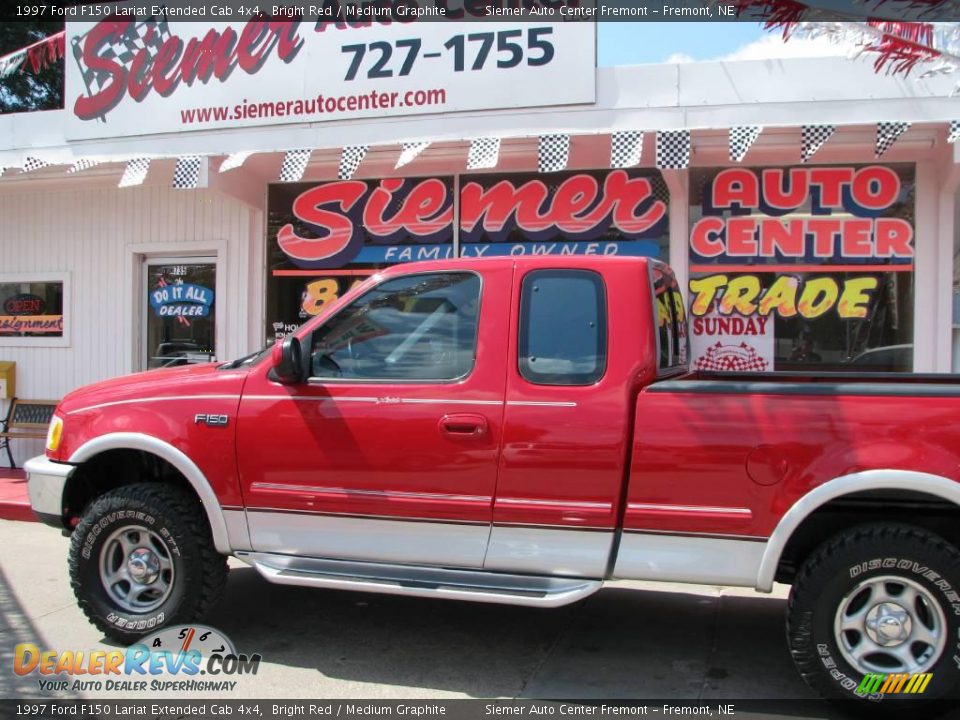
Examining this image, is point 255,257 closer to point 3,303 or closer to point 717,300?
point 3,303

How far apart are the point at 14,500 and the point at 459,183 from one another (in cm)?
523

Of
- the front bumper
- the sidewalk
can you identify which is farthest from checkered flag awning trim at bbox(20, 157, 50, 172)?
the front bumper

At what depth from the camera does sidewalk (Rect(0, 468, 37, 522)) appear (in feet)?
24.2

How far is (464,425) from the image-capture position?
382cm

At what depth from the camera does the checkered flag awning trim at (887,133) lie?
256 inches

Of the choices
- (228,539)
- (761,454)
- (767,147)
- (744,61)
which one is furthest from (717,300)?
(228,539)

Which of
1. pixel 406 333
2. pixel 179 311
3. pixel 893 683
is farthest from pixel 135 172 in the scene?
pixel 893 683

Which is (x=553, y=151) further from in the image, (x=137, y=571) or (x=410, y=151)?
(x=137, y=571)

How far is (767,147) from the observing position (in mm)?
7320

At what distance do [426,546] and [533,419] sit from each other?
0.82 metres

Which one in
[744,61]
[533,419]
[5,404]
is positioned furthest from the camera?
[5,404]
